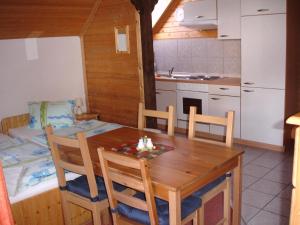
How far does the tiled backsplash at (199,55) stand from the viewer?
5.26 m

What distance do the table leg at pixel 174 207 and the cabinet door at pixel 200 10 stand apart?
3535 millimetres

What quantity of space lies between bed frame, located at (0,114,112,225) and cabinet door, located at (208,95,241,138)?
99.8 inches

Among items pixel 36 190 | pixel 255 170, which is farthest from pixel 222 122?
pixel 255 170

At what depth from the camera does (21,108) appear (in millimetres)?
4422

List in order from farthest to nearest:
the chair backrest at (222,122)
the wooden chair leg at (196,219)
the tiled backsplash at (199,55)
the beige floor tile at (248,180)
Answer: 1. the tiled backsplash at (199,55)
2. the beige floor tile at (248,180)
3. the chair backrest at (222,122)
4. the wooden chair leg at (196,219)

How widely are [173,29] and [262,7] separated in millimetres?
1882

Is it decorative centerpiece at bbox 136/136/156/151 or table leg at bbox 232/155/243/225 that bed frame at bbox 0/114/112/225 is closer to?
decorative centerpiece at bbox 136/136/156/151

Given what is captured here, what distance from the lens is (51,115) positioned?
4.17 meters

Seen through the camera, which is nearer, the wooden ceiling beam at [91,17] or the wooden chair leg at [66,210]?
the wooden chair leg at [66,210]

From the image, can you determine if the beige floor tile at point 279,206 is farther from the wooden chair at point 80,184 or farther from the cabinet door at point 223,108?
the cabinet door at point 223,108

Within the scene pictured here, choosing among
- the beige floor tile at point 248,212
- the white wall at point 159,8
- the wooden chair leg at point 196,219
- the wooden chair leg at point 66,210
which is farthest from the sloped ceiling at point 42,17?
the beige floor tile at point 248,212

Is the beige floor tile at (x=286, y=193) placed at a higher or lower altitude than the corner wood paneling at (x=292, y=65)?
lower

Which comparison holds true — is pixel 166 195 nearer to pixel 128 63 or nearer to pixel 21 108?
pixel 128 63

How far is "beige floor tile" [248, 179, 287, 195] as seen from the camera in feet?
11.4
